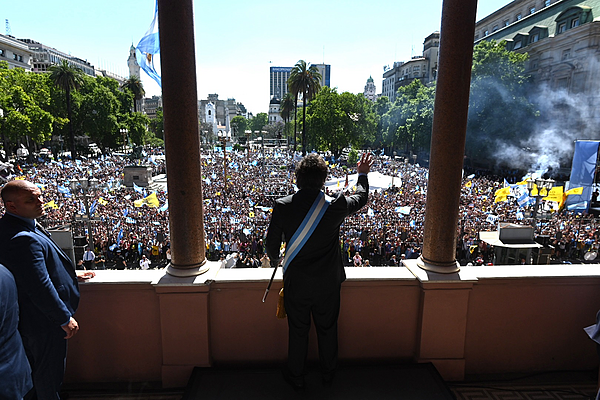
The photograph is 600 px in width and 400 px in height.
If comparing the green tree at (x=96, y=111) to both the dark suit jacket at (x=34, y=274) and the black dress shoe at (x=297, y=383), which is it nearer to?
the dark suit jacket at (x=34, y=274)

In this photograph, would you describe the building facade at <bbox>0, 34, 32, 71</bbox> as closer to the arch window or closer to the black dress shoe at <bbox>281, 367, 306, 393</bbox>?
the black dress shoe at <bbox>281, 367, 306, 393</bbox>

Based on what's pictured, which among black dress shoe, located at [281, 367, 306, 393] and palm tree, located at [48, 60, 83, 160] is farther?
palm tree, located at [48, 60, 83, 160]

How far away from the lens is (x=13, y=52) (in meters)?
54.9

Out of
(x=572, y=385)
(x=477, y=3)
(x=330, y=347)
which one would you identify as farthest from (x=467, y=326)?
(x=477, y=3)

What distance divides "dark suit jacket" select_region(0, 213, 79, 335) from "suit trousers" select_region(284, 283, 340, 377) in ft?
4.77

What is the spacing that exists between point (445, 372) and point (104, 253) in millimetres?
12724

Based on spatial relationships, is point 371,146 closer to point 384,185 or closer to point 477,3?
point 384,185

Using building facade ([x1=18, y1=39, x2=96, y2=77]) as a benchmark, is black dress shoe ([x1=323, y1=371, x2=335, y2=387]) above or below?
below

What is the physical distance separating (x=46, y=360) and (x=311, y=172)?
213 cm

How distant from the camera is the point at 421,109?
132 feet

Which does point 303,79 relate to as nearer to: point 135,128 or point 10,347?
point 135,128

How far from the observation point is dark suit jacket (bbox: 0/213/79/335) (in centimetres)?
210

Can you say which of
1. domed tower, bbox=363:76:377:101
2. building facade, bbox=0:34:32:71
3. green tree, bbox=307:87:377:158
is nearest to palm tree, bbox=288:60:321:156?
green tree, bbox=307:87:377:158

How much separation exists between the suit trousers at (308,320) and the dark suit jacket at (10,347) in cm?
160
